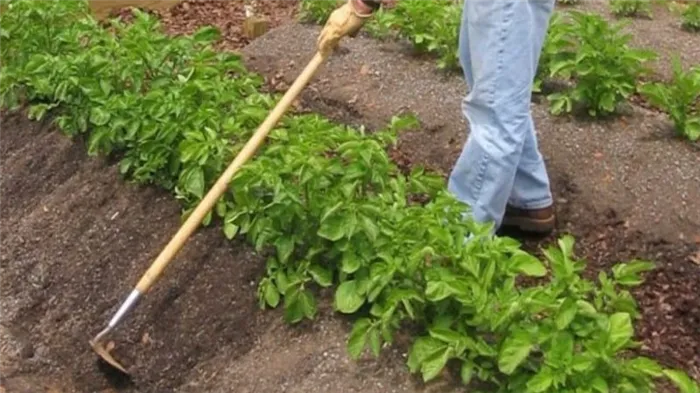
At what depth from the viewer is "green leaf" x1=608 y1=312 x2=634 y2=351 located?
10.9ft

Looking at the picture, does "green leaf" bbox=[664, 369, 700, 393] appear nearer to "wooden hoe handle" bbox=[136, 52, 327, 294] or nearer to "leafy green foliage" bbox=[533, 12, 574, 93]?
"wooden hoe handle" bbox=[136, 52, 327, 294]

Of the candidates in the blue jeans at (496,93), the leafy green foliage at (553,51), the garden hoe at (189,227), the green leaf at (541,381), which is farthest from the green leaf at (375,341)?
the leafy green foliage at (553,51)

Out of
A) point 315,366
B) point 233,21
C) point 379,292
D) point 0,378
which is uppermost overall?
point 379,292

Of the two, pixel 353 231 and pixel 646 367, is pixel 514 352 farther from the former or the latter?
pixel 353 231

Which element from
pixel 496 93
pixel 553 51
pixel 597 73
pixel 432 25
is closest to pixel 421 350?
pixel 496 93

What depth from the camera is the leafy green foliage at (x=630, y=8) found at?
6156 mm

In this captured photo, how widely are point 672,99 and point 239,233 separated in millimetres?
1726

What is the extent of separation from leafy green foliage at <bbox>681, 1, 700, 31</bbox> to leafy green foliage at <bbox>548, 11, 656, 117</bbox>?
1245 mm

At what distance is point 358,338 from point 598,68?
5.88 ft

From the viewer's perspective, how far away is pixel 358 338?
3623 mm

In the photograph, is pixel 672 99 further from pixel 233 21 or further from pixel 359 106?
pixel 233 21

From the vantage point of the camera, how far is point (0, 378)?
4180mm

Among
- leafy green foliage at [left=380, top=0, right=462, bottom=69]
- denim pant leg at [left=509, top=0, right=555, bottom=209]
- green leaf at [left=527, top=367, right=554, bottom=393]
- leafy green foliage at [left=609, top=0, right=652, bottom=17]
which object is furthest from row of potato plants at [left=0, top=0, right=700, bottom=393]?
leafy green foliage at [left=609, top=0, right=652, bottom=17]

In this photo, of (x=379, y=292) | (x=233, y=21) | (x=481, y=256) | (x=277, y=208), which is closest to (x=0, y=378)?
(x=277, y=208)
